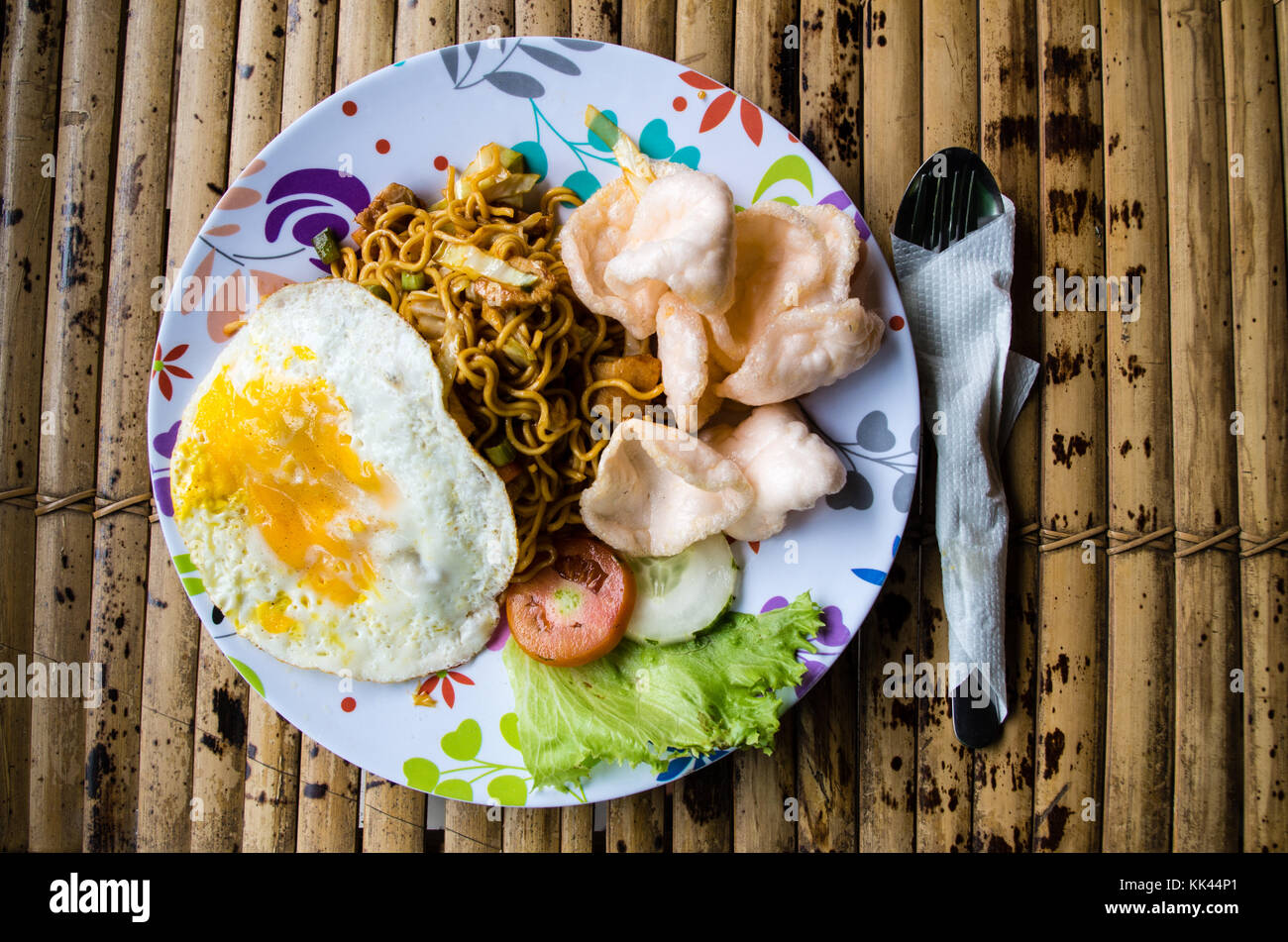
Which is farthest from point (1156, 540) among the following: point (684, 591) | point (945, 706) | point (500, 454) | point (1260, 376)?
point (500, 454)

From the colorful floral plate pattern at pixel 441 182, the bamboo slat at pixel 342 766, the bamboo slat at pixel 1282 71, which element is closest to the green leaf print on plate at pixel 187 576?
the colorful floral plate pattern at pixel 441 182

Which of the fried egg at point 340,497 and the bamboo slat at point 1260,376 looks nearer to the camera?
the fried egg at point 340,497

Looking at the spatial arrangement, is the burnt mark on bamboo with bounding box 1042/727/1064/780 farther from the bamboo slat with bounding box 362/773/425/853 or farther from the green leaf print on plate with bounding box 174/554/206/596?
the green leaf print on plate with bounding box 174/554/206/596

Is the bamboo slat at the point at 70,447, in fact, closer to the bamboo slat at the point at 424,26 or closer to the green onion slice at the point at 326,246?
the green onion slice at the point at 326,246

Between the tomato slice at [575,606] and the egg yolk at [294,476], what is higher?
the egg yolk at [294,476]

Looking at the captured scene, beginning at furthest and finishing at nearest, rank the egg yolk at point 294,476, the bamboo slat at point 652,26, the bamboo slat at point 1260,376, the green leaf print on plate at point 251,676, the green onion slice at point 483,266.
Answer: the bamboo slat at point 652,26 < the bamboo slat at point 1260,376 < the green leaf print on plate at point 251,676 < the green onion slice at point 483,266 < the egg yolk at point 294,476

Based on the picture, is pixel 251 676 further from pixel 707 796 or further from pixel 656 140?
pixel 656 140

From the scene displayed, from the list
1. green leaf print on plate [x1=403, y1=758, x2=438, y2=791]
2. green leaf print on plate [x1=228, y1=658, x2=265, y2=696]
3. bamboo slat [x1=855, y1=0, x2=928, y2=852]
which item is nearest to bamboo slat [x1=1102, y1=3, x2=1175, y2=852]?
bamboo slat [x1=855, y1=0, x2=928, y2=852]
